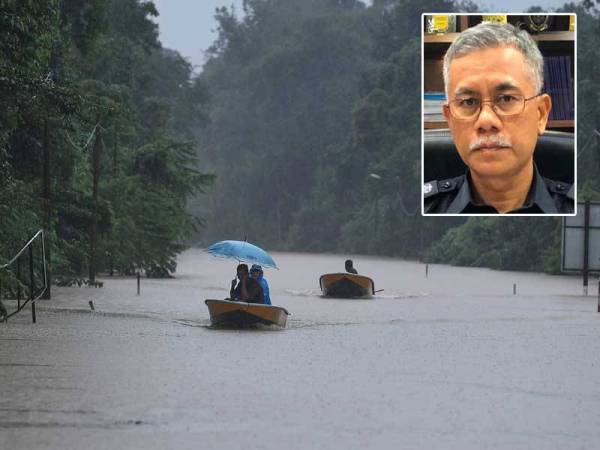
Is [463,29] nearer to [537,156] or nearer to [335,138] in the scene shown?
[537,156]

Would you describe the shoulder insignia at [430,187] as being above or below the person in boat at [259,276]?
above

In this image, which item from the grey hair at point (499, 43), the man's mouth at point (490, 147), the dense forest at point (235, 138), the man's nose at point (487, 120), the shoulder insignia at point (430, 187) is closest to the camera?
the man's nose at point (487, 120)

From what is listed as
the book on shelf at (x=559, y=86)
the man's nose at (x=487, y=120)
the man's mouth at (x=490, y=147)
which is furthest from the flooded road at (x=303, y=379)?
the book on shelf at (x=559, y=86)

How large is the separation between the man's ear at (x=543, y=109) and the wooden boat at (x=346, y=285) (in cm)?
1451

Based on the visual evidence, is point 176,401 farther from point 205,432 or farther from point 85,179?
point 85,179

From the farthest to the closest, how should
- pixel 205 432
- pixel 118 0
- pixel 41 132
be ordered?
pixel 118 0 < pixel 41 132 < pixel 205 432

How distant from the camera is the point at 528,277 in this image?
6172 centimetres

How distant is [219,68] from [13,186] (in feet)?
356

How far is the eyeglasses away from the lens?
2383 centimetres

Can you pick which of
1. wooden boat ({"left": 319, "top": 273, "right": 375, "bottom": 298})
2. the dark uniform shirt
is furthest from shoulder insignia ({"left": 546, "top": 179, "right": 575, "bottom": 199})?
wooden boat ({"left": 319, "top": 273, "right": 375, "bottom": 298})

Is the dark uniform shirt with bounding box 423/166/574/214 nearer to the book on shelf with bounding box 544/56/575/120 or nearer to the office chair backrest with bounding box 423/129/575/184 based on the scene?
the office chair backrest with bounding box 423/129/575/184

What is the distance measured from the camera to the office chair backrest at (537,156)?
2592 cm

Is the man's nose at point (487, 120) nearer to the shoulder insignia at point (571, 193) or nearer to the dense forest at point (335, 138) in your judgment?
the shoulder insignia at point (571, 193)

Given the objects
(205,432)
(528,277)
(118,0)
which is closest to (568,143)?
(205,432)
